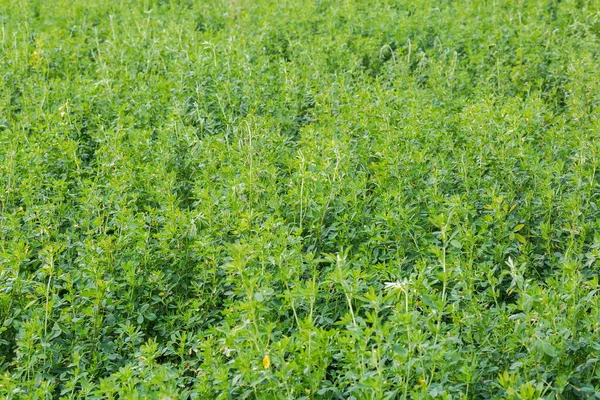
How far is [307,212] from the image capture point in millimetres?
4242

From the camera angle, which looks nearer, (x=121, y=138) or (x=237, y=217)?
(x=237, y=217)

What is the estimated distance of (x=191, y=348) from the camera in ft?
11.4

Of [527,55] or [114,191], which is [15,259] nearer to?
[114,191]

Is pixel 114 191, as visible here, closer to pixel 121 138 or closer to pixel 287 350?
pixel 121 138

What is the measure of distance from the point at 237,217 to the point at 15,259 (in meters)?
1.09

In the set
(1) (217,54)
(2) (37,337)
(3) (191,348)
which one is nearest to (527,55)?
(1) (217,54)

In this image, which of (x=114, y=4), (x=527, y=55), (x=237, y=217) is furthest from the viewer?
(x=114, y=4)

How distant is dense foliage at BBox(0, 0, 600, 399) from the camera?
10.2 ft

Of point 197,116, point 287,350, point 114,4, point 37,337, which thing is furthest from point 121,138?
point 114,4

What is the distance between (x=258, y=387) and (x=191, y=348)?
21.8 inches

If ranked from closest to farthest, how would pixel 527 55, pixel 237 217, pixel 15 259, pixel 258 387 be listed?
pixel 258 387 < pixel 15 259 < pixel 237 217 < pixel 527 55

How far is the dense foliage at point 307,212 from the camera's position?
3.10 metres

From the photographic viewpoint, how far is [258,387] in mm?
3014

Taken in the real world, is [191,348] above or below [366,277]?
below
